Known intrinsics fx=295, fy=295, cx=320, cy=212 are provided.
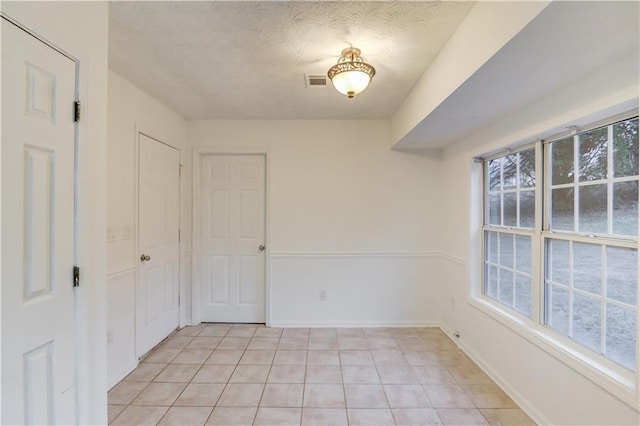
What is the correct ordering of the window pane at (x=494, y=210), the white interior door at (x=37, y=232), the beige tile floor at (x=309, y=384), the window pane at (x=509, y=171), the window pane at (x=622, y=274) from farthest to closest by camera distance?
Result: the window pane at (x=494, y=210), the window pane at (x=509, y=171), the beige tile floor at (x=309, y=384), the window pane at (x=622, y=274), the white interior door at (x=37, y=232)

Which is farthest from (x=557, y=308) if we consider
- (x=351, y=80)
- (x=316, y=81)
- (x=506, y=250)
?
(x=316, y=81)

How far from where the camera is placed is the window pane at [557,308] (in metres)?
1.88

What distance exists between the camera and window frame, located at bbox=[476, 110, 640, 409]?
1442 millimetres

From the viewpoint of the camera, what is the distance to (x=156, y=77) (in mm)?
2408

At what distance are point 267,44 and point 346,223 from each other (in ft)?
7.03

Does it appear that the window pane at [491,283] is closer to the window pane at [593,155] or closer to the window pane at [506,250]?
the window pane at [506,250]

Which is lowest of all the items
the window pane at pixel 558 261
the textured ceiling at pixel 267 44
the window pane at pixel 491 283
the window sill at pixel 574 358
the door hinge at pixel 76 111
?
the window sill at pixel 574 358

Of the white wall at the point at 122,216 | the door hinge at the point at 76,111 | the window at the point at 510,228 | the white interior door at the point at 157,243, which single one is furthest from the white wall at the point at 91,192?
the window at the point at 510,228

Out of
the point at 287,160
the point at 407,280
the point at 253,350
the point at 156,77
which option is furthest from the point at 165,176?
the point at 407,280

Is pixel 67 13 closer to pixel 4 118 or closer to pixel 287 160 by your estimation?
pixel 4 118

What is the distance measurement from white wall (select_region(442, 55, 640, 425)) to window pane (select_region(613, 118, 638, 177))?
0.35 ft

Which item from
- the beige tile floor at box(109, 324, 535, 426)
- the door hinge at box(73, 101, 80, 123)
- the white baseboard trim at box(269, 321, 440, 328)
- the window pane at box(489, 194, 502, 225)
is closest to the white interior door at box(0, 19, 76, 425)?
the door hinge at box(73, 101, 80, 123)

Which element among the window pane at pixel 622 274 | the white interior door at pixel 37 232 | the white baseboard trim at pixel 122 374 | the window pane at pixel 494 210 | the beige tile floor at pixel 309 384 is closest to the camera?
the white interior door at pixel 37 232

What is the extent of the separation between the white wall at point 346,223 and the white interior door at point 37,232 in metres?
2.25
